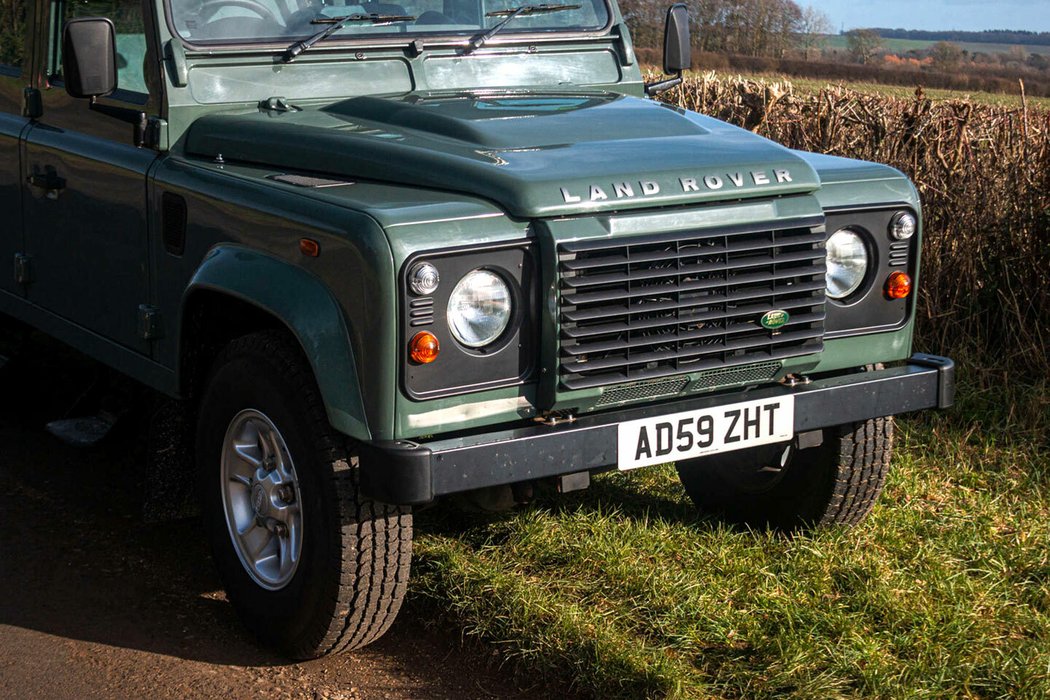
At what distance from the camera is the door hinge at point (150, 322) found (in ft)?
12.9

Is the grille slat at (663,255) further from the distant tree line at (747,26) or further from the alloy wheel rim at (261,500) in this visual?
the distant tree line at (747,26)

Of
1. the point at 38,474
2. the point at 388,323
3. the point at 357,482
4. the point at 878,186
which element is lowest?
the point at 38,474

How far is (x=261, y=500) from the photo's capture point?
11.5ft

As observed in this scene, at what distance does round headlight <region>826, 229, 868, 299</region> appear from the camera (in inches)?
142

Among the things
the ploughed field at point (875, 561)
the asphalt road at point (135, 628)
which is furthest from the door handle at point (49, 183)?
the ploughed field at point (875, 561)

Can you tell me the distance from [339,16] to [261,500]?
1631 millimetres

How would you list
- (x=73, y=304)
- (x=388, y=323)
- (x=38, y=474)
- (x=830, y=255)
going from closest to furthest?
(x=388, y=323) < (x=830, y=255) < (x=73, y=304) < (x=38, y=474)

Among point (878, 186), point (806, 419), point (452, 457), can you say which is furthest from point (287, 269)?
point (878, 186)

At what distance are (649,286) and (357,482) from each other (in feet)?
2.83

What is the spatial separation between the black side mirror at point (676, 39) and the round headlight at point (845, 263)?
1.55 m

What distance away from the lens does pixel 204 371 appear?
3.83m

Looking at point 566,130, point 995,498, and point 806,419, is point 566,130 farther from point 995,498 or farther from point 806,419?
point 995,498

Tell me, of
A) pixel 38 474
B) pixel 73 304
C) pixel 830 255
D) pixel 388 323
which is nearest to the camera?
pixel 388 323

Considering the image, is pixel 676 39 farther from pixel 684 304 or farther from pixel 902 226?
pixel 684 304
